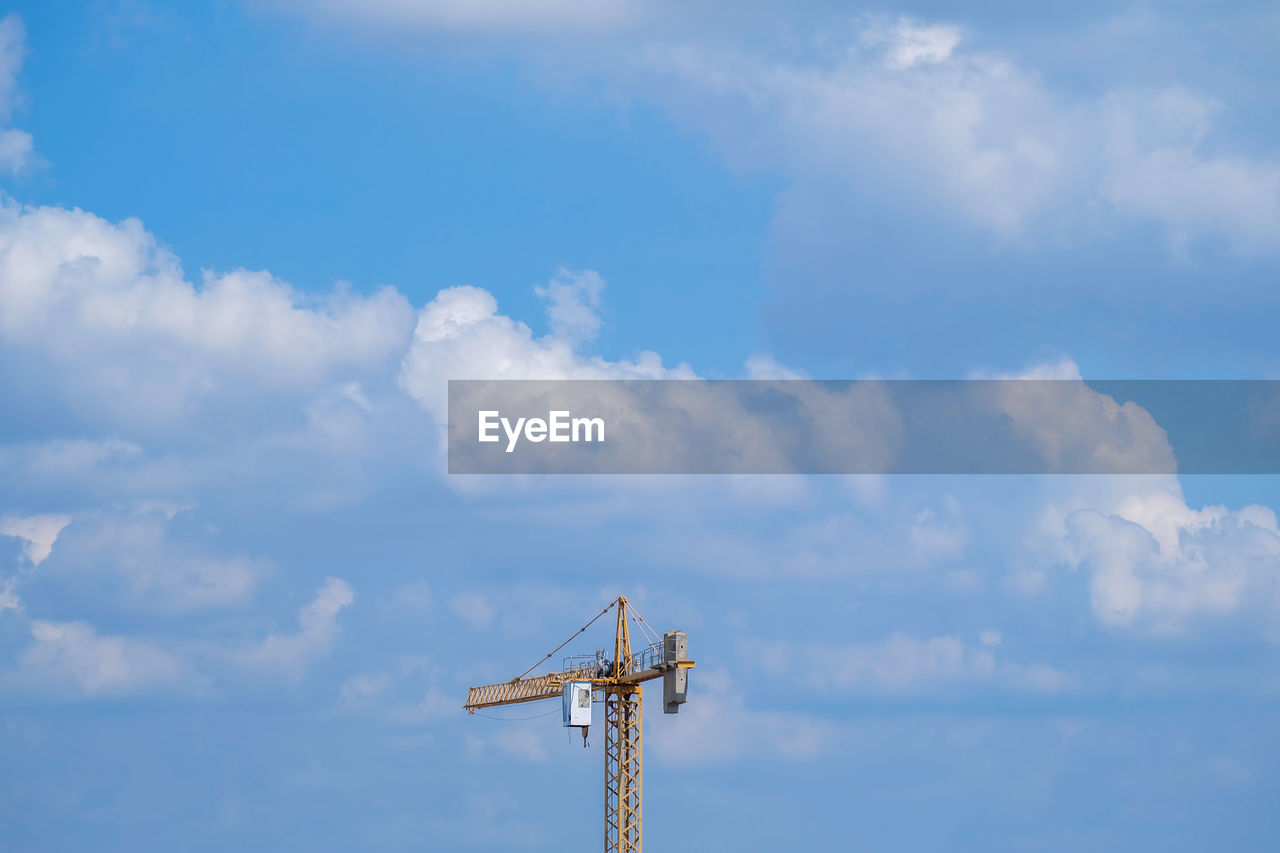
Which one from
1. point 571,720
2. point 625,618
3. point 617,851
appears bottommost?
point 617,851

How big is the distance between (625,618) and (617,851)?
2592cm

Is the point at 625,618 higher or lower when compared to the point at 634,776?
higher

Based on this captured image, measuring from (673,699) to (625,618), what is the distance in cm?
2705

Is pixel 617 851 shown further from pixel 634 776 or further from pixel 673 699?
pixel 673 699

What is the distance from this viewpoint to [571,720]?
180m

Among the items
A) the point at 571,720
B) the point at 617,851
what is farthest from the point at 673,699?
the point at 617,851

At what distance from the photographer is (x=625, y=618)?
191250mm

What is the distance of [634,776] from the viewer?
7426 inches

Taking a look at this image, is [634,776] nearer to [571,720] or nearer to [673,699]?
[571,720]

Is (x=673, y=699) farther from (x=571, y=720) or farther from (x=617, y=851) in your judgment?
(x=617, y=851)

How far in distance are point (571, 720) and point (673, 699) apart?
19.0 meters

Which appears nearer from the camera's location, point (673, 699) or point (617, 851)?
point (673, 699)

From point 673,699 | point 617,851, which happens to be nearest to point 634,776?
point 617,851

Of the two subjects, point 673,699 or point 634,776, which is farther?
point 634,776
